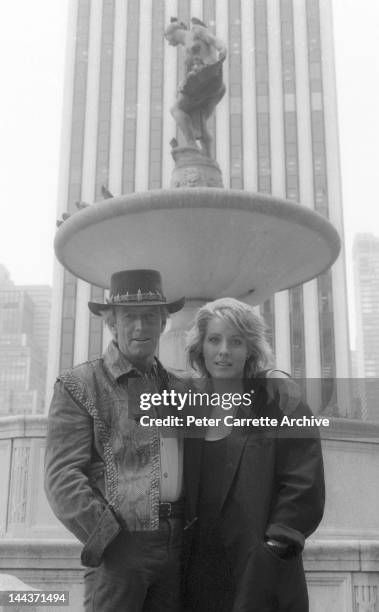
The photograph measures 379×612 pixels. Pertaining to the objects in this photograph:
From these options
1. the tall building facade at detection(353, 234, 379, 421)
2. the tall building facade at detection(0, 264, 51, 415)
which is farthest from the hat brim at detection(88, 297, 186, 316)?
the tall building facade at detection(0, 264, 51, 415)

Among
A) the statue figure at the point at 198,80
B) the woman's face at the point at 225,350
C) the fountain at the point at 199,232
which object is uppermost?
the statue figure at the point at 198,80

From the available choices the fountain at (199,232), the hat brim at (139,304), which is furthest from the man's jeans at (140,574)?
the fountain at (199,232)

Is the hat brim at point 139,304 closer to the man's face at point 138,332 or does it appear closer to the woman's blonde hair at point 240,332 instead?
the man's face at point 138,332

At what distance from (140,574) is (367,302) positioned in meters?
51.6

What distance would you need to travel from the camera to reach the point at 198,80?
8.32m

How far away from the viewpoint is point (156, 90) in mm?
40656

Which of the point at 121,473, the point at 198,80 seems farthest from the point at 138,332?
the point at 198,80

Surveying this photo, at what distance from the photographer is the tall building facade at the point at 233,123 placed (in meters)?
36.2

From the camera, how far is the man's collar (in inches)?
83.2

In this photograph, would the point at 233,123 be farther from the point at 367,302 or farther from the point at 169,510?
the point at 169,510

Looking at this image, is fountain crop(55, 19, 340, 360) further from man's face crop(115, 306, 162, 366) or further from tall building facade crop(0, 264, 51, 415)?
tall building facade crop(0, 264, 51, 415)

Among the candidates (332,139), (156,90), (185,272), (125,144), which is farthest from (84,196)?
(185,272)

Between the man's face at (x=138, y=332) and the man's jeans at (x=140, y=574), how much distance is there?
1.62 feet

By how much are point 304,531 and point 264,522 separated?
0.11 m
